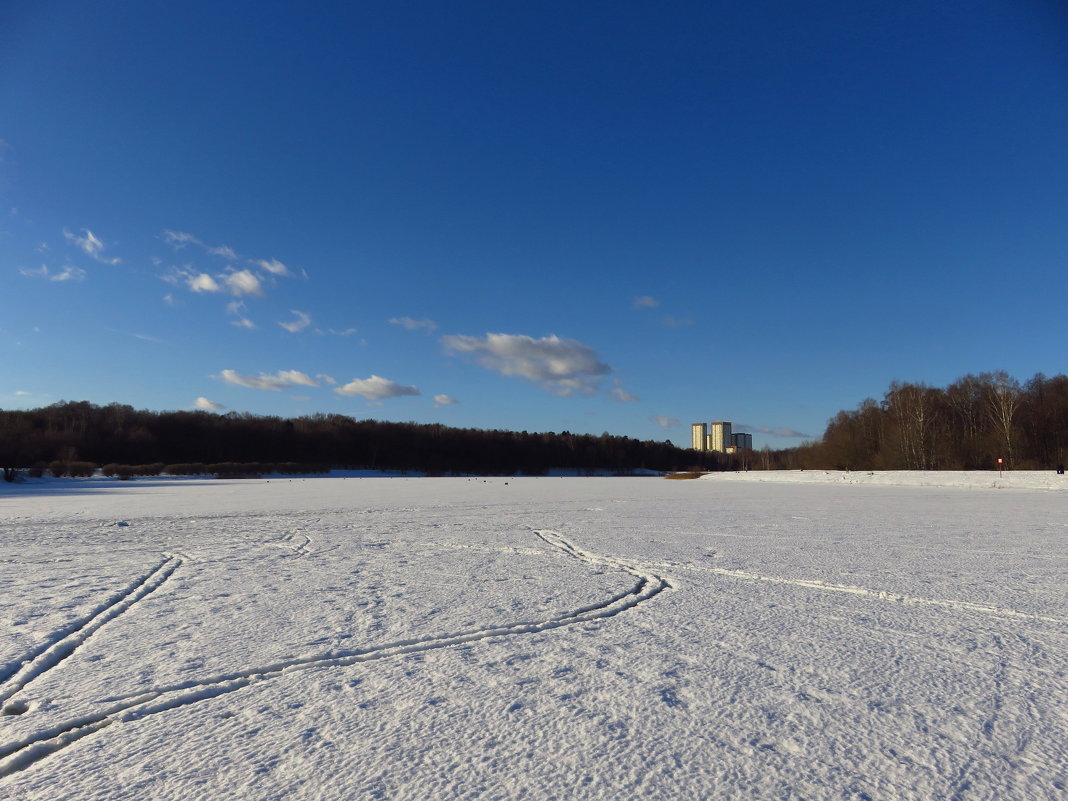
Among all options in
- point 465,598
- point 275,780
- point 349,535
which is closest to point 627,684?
point 275,780

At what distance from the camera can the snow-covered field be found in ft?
5.94

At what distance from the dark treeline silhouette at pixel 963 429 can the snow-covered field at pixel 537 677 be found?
35.3 metres

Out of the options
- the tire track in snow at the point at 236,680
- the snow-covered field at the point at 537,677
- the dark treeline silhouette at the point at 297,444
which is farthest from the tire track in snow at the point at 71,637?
the dark treeline silhouette at the point at 297,444

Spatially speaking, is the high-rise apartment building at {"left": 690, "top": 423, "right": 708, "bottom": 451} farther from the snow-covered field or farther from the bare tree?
the snow-covered field

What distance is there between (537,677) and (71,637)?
2598 millimetres

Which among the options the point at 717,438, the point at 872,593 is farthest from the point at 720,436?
the point at 872,593

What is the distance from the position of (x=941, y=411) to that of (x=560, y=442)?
5570 centimetres

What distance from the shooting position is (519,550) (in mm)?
6125

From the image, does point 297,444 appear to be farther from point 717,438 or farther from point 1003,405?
point 717,438

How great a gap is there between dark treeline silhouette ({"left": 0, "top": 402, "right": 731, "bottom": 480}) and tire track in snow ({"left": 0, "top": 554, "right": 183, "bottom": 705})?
4338 centimetres

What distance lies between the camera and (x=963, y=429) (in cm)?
3872

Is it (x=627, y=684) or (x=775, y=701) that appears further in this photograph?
(x=627, y=684)

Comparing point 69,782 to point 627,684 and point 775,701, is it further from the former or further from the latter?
point 775,701

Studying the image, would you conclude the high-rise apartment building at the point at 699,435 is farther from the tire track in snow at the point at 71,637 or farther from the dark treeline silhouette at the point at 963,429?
the tire track in snow at the point at 71,637
